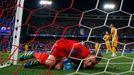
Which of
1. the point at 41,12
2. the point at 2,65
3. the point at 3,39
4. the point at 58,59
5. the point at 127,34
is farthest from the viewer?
the point at 41,12

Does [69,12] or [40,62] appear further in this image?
[69,12]

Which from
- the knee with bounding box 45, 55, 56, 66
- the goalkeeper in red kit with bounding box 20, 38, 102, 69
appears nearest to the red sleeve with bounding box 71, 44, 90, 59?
the goalkeeper in red kit with bounding box 20, 38, 102, 69

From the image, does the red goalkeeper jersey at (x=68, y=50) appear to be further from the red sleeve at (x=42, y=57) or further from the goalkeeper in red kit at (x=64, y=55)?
the red sleeve at (x=42, y=57)

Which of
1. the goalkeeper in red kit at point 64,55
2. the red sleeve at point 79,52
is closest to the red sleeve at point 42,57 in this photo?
the goalkeeper in red kit at point 64,55

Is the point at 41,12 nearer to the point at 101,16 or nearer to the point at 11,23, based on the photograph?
the point at 101,16

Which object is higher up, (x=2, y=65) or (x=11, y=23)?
(x=11, y=23)

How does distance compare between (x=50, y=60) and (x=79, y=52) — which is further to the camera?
(x=79, y=52)

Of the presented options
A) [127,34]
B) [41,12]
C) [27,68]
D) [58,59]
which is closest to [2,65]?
[27,68]

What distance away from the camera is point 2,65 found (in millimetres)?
4684

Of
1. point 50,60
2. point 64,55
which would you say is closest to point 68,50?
point 64,55

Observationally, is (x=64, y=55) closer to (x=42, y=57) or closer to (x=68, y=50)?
(x=68, y=50)

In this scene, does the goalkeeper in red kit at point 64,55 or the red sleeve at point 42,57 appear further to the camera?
the red sleeve at point 42,57

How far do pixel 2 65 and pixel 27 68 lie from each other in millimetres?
401

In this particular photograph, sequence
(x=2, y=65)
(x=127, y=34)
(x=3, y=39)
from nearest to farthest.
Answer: (x=2, y=65) → (x=3, y=39) → (x=127, y=34)
